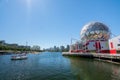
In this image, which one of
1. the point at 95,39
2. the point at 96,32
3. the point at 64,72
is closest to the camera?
the point at 64,72

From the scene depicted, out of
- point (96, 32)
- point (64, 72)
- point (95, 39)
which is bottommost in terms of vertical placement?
point (64, 72)

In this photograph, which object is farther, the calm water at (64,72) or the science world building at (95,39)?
the science world building at (95,39)

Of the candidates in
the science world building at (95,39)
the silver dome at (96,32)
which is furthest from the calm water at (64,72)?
the silver dome at (96,32)

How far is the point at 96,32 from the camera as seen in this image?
7362cm

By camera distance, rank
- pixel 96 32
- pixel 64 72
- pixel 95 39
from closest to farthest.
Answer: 1. pixel 64 72
2. pixel 95 39
3. pixel 96 32

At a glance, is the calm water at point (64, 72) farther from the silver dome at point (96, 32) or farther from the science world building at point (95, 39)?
the silver dome at point (96, 32)

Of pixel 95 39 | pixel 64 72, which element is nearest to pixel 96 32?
pixel 95 39

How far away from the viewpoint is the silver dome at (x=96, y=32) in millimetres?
71375

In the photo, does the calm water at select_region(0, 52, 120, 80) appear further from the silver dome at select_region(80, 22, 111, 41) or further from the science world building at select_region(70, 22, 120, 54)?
the silver dome at select_region(80, 22, 111, 41)

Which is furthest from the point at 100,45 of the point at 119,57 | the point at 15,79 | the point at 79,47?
the point at 15,79

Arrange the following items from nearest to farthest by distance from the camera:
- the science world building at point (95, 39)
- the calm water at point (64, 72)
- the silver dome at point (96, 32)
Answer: the calm water at point (64, 72)
the science world building at point (95, 39)
the silver dome at point (96, 32)

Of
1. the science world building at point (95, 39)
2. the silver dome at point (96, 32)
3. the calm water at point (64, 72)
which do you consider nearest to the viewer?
the calm water at point (64, 72)

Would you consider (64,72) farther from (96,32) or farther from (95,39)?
(96,32)

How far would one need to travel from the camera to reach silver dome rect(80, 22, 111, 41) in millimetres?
71375
